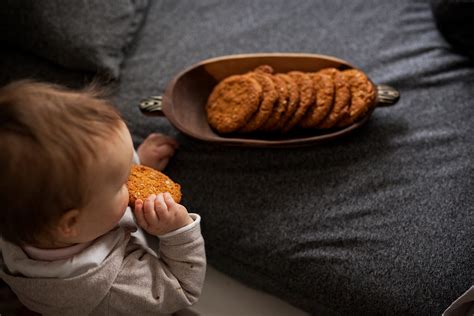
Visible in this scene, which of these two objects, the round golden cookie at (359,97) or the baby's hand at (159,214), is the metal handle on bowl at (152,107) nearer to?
the baby's hand at (159,214)

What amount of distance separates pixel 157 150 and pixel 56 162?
416mm

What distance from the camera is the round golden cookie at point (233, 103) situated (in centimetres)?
100

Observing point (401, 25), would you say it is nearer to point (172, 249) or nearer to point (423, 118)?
point (423, 118)

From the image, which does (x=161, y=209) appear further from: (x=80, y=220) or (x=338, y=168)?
(x=338, y=168)

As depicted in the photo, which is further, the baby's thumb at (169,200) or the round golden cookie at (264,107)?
the round golden cookie at (264,107)

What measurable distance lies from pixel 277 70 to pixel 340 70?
15 cm

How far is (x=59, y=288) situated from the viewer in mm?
762

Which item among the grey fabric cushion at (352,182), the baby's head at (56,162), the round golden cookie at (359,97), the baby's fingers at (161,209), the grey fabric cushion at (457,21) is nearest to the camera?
the baby's head at (56,162)

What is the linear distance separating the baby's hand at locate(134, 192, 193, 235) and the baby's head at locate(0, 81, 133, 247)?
0.08 meters

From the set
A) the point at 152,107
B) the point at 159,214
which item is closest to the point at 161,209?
the point at 159,214

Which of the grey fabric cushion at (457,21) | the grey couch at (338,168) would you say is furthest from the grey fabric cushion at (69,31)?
the grey fabric cushion at (457,21)

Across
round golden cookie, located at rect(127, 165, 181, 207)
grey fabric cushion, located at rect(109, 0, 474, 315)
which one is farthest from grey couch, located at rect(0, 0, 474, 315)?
round golden cookie, located at rect(127, 165, 181, 207)

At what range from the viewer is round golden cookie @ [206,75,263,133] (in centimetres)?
100

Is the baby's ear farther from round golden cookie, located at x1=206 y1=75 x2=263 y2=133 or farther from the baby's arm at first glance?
round golden cookie, located at x1=206 y1=75 x2=263 y2=133
